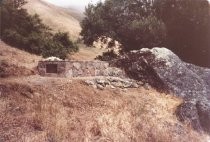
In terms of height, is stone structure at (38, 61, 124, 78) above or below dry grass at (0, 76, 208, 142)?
above

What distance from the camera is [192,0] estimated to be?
34.1 metres

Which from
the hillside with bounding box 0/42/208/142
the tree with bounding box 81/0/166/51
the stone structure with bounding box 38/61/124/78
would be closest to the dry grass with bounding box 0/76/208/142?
the hillside with bounding box 0/42/208/142

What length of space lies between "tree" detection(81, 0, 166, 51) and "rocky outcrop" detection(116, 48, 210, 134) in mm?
10414

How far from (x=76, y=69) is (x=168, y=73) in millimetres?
4628

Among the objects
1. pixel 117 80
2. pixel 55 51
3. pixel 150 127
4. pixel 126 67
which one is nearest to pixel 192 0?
pixel 55 51

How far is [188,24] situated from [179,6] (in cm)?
197

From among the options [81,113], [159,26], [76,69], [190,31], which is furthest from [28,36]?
[81,113]

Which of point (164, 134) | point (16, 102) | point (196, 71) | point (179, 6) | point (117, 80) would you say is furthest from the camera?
point (179, 6)

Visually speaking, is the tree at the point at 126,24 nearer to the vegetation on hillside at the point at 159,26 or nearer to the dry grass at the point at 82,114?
the vegetation on hillside at the point at 159,26

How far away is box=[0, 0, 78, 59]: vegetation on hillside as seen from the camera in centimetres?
3200

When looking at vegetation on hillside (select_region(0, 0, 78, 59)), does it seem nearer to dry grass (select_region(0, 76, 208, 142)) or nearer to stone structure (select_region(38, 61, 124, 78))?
stone structure (select_region(38, 61, 124, 78))

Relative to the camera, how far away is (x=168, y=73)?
68.1 feet

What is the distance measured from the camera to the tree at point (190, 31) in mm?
32594

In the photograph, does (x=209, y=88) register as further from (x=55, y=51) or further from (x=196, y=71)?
(x=55, y=51)
